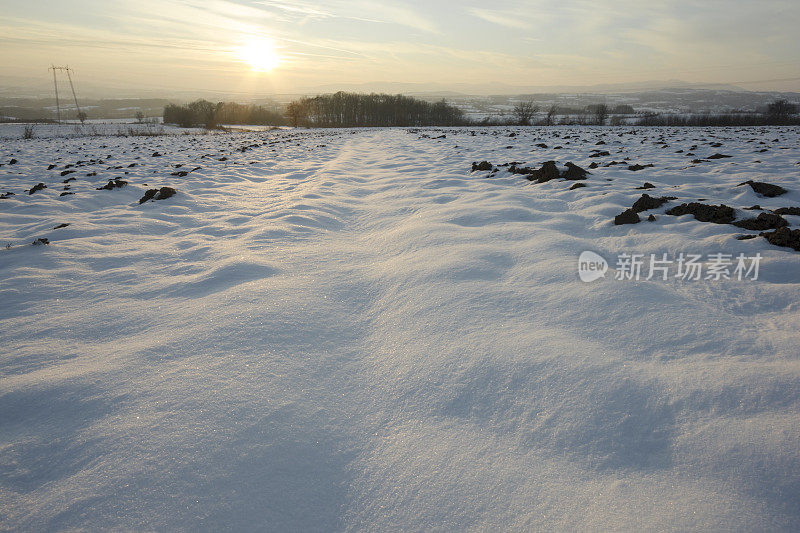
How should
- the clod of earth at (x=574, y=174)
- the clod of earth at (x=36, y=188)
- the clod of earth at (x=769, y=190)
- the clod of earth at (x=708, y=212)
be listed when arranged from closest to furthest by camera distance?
the clod of earth at (x=708, y=212) < the clod of earth at (x=769, y=190) < the clod of earth at (x=574, y=174) < the clod of earth at (x=36, y=188)

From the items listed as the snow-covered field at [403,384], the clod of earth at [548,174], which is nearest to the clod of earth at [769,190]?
the snow-covered field at [403,384]

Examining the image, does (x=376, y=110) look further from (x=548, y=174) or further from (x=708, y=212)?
(x=708, y=212)

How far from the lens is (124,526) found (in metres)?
1.42

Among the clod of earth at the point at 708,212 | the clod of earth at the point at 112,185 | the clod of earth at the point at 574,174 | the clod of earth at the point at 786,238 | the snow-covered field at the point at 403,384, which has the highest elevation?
the clod of earth at the point at 574,174

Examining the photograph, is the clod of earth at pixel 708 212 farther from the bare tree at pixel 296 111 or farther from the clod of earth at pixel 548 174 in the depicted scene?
the bare tree at pixel 296 111

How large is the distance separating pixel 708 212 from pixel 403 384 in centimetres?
424

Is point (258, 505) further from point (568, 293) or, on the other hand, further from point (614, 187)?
point (614, 187)

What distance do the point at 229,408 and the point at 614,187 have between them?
6153 millimetres

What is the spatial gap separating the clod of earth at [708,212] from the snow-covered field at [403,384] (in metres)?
0.16

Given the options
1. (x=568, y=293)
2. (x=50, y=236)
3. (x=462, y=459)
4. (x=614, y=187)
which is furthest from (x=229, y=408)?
(x=614, y=187)

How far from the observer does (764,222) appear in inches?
144

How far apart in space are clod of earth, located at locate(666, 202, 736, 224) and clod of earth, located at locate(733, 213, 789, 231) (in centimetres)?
19

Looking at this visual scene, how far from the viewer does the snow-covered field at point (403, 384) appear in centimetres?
146

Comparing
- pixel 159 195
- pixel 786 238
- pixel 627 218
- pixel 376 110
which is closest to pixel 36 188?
pixel 159 195
